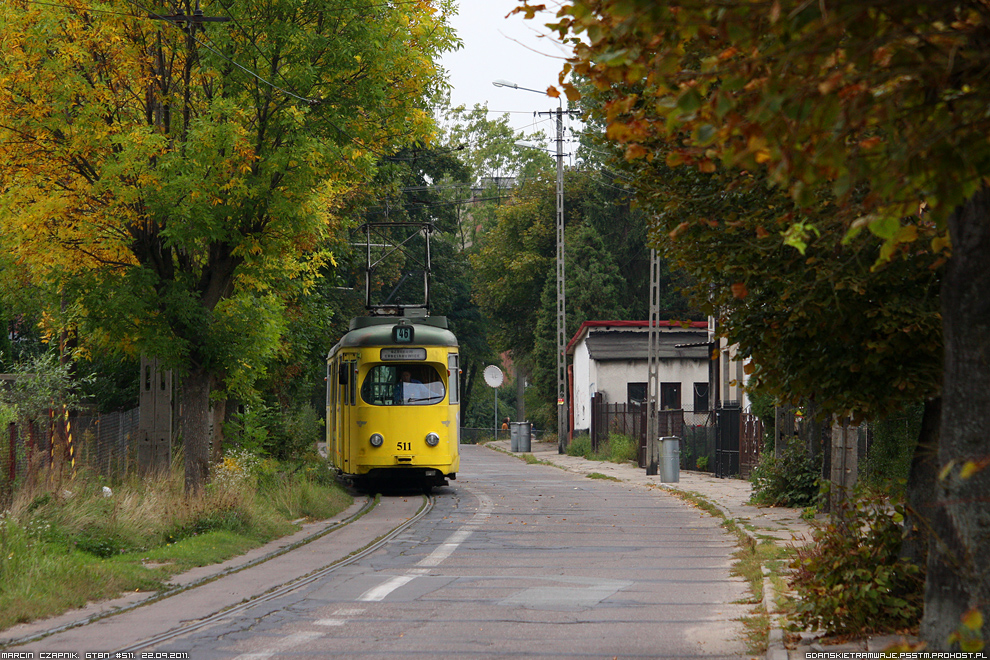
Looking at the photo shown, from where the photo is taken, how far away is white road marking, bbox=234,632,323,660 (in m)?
7.64

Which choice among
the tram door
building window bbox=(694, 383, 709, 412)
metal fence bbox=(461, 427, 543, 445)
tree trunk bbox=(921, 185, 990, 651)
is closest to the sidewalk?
tree trunk bbox=(921, 185, 990, 651)

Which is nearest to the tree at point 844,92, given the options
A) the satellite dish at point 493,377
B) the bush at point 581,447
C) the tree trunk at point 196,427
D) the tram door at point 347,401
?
the tree trunk at point 196,427

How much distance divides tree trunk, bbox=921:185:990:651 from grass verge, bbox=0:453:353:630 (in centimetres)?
705

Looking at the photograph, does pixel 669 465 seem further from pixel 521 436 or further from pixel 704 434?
pixel 521 436

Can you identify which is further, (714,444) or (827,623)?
(714,444)

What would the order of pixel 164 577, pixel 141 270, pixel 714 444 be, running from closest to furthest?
1. pixel 164 577
2. pixel 141 270
3. pixel 714 444

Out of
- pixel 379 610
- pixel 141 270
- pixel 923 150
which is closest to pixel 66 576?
pixel 379 610

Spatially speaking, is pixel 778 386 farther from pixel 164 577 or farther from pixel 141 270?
pixel 141 270

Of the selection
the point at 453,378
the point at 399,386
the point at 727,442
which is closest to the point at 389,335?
the point at 399,386

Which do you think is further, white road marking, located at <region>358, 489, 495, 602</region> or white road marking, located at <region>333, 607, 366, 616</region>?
white road marking, located at <region>358, 489, 495, 602</region>

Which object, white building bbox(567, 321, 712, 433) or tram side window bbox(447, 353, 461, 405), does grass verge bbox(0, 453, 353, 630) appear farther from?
white building bbox(567, 321, 712, 433)

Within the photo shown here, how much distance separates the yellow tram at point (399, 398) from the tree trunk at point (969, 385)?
17158 millimetres

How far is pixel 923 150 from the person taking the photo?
12.0ft

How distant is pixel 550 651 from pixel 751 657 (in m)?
1.41
